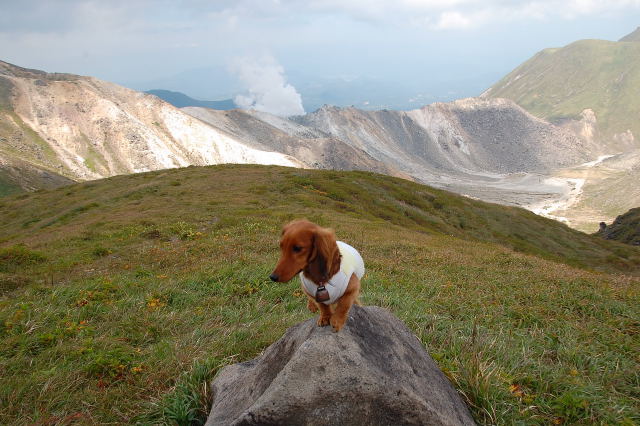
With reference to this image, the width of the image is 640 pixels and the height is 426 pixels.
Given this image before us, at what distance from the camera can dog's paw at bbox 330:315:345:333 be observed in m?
5.08

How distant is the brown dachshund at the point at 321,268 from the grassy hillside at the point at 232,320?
2517 mm

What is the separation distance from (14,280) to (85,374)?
40.0 feet

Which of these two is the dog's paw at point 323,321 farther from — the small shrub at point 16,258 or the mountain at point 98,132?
the mountain at point 98,132

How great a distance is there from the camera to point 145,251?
2056cm

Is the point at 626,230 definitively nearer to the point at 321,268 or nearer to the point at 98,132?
the point at 321,268

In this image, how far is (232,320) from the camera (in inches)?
385

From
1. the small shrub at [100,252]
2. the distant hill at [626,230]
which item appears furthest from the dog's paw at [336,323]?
the distant hill at [626,230]

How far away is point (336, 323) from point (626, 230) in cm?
12748

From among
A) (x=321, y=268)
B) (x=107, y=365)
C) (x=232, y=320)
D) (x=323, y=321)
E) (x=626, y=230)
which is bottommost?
(x=626, y=230)

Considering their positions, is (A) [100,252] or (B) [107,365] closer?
(B) [107,365]

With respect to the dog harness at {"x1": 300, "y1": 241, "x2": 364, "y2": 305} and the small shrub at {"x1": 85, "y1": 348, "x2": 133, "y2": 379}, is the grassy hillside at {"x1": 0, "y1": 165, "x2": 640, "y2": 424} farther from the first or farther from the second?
the dog harness at {"x1": 300, "y1": 241, "x2": 364, "y2": 305}

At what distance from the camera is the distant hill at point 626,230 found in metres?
94.1

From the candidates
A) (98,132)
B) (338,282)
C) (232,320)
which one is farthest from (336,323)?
(98,132)

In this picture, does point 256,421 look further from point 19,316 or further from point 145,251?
point 145,251
